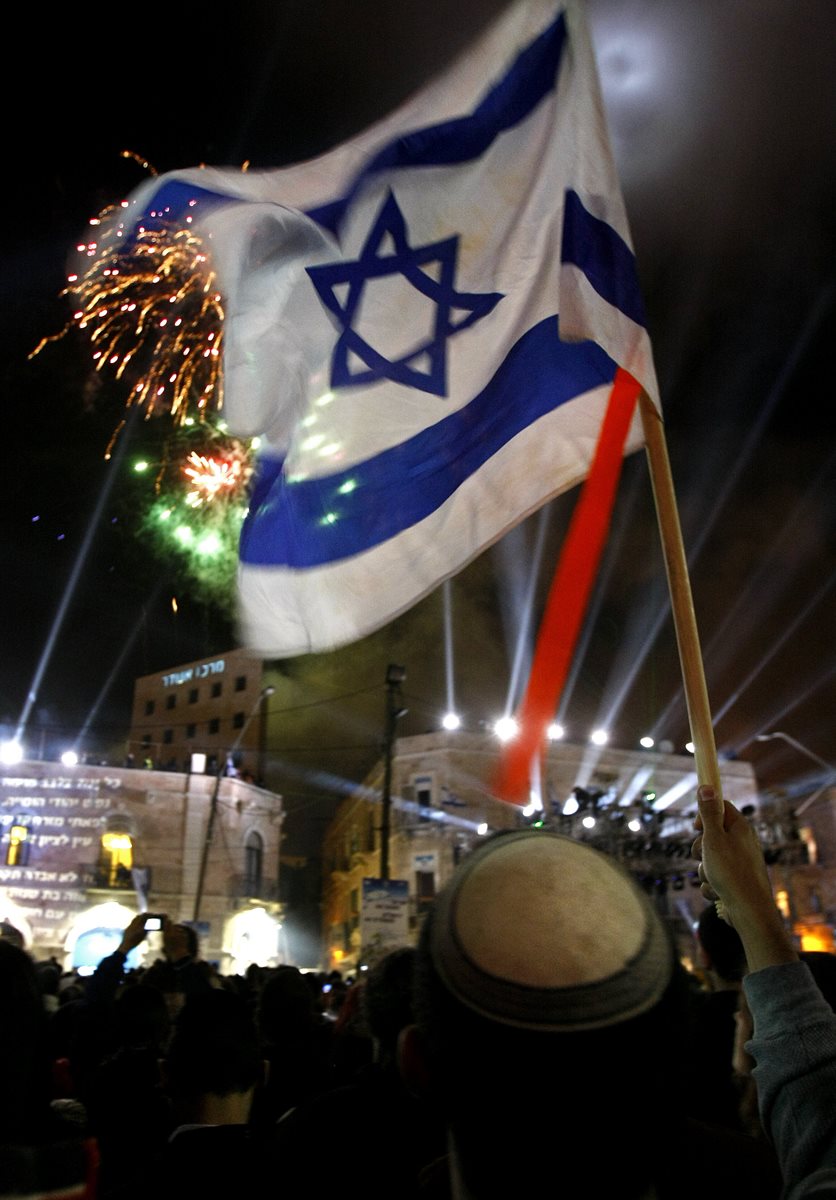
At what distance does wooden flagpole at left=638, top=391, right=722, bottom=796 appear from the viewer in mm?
2725

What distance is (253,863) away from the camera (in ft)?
154

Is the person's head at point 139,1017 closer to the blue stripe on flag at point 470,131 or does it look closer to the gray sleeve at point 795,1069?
the gray sleeve at point 795,1069

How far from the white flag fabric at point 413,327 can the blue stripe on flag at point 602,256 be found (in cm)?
2

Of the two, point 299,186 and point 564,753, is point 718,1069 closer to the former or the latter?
point 299,186

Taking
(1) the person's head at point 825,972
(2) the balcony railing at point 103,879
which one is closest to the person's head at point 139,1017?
(1) the person's head at point 825,972

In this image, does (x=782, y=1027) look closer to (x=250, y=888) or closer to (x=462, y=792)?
(x=250, y=888)

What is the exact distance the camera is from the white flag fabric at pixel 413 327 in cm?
501

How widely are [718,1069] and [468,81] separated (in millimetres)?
5324

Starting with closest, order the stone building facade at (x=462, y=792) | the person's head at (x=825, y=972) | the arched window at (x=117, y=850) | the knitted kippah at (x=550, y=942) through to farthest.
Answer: the knitted kippah at (x=550, y=942) → the person's head at (x=825, y=972) → the arched window at (x=117, y=850) → the stone building facade at (x=462, y=792)

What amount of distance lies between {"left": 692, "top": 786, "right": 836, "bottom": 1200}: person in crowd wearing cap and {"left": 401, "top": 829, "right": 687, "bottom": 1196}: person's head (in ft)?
1.26

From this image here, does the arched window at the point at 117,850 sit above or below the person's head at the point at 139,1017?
above

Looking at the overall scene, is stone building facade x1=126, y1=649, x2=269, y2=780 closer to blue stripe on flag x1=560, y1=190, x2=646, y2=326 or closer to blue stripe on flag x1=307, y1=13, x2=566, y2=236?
blue stripe on flag x1=307, y1=13, x2=566, y2=236

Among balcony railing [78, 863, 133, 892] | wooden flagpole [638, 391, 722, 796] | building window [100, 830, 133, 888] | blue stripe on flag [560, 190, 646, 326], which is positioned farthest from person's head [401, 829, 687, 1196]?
building window [100, 830, 133, 888]

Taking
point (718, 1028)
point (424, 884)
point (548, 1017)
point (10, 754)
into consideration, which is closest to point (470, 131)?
point (718, 1028)
